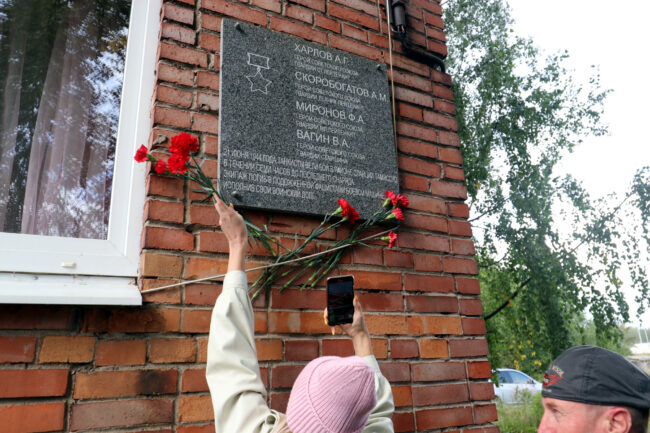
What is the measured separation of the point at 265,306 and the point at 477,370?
3.69 ft

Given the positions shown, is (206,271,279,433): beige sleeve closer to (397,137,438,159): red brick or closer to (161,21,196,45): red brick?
(161,21,196,45): red brick

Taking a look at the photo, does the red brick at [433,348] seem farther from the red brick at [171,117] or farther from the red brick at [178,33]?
the red brick at [178,33]

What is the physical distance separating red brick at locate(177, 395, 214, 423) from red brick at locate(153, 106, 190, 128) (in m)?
1.04

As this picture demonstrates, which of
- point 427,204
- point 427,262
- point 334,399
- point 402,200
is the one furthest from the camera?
point 427,204

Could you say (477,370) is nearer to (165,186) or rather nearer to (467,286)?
(467,286)

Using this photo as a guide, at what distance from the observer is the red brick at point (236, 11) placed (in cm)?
197

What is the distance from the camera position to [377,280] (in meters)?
2.00

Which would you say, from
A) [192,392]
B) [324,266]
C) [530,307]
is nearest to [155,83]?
[324,266]

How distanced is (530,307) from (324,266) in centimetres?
645

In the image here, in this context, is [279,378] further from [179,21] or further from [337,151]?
[179,21]

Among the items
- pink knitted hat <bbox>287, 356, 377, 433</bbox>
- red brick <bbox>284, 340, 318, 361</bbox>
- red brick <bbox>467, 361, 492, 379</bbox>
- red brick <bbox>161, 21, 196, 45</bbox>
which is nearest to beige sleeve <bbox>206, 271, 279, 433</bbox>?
pink knitted hat <bbox>287, 356, 377, 433</bbox>

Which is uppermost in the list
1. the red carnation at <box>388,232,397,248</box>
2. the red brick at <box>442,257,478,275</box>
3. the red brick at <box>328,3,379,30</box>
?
the red brick at <box>328,3,379,30</box>

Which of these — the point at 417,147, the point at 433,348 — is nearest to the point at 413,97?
the point at 417,147

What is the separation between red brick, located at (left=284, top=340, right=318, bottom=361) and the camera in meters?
1.72
